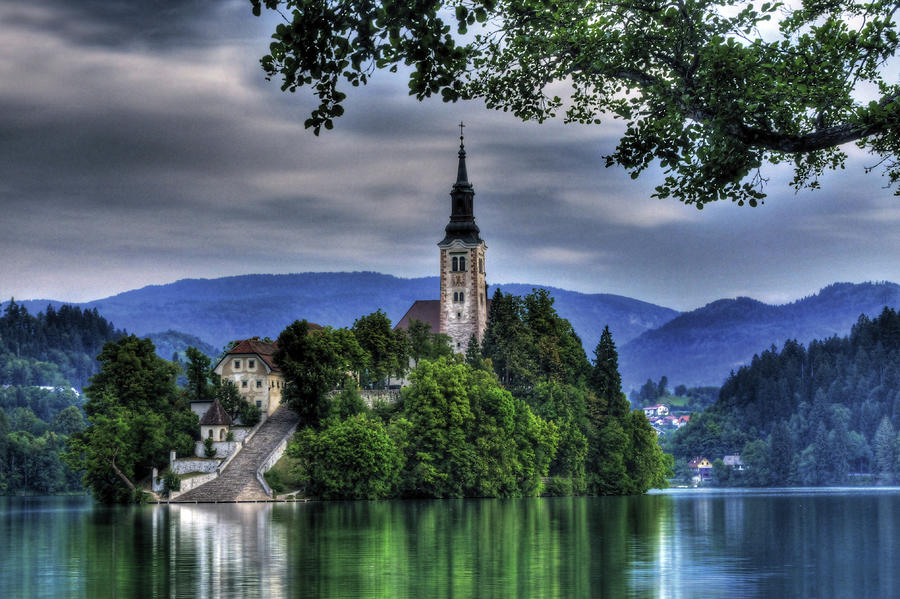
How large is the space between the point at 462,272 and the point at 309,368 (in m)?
36.8

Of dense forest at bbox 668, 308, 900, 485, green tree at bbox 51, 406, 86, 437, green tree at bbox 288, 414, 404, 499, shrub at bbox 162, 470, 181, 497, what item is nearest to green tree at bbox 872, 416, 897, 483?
dense forest at bbox 668, 308, 900, 485

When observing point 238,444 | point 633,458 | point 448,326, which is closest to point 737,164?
point 238,444

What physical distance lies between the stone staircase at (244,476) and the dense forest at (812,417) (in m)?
81.9

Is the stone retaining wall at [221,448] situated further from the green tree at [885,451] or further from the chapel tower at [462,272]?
the green tree at [885,451]

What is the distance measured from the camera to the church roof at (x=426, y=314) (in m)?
112

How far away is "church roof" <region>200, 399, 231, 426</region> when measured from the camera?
76.8 meters

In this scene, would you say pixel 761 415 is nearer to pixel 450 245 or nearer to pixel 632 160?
pixel 450 245

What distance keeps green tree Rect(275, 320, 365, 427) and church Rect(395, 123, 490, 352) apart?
30060 millimetres

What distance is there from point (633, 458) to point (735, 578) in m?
67.4

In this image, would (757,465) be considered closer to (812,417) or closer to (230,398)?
(812,417)

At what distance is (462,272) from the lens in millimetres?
110938

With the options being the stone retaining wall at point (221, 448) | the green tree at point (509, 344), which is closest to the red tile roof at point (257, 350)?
the stone retaining wall at point (221, 448)

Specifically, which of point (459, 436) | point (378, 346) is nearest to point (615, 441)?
point (459, 436)

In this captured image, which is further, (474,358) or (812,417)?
(812,417)
